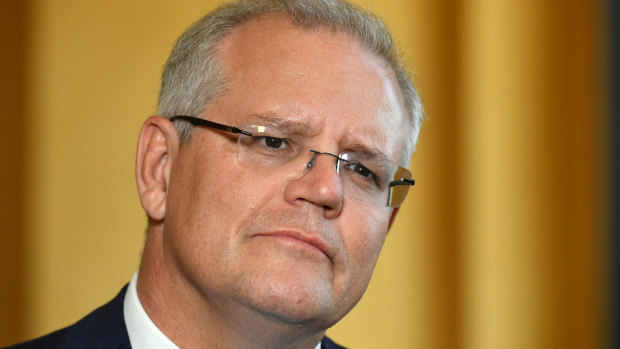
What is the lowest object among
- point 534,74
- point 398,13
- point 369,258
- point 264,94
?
point 369,258

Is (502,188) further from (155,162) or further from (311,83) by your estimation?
(155,162)

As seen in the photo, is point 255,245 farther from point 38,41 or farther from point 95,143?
point 38,41

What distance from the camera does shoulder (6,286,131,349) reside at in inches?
72.1

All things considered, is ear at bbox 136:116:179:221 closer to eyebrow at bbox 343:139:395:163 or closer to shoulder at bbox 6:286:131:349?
shoulder at bbox 6:286:131:349

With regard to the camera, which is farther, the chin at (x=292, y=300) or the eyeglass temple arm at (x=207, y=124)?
the eyeglass temple arm at (x=207, y=124)

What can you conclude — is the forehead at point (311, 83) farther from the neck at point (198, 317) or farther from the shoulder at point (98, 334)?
the shoulder at point (98, 334)

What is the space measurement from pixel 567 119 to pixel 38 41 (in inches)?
85.8

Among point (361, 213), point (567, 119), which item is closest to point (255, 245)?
point (361, 213)

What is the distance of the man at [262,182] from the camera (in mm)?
1668

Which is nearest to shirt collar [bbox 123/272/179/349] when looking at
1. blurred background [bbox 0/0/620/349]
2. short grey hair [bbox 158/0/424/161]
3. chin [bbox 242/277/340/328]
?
chin [bbox 242/277/340/328]

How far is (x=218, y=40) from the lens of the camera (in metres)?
1.95

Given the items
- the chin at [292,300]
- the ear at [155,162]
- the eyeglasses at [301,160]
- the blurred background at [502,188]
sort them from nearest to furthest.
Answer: the chin at [292,300]
the eyeglasses at [301,160]
the ear at [155,162]
the blurred background at [502,188]

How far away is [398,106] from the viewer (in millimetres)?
2033

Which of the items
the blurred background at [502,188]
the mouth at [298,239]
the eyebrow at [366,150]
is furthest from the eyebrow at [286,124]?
the blurred background at [502,188]
